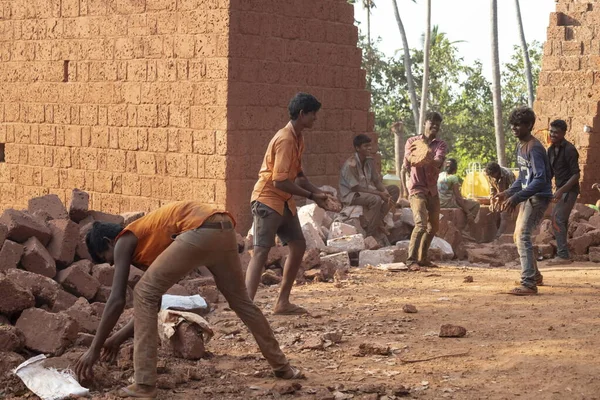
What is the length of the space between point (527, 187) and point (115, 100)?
605 cm

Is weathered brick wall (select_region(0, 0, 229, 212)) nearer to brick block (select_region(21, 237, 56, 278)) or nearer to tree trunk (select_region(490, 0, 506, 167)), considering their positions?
brick block (select_region(21, 237, 56, 278))

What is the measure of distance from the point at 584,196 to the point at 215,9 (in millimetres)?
7554

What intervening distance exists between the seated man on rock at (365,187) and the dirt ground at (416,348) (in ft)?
8.06

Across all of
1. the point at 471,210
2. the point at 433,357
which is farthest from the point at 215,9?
the point at 433,357

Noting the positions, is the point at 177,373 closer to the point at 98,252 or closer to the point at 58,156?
the point at 98,252

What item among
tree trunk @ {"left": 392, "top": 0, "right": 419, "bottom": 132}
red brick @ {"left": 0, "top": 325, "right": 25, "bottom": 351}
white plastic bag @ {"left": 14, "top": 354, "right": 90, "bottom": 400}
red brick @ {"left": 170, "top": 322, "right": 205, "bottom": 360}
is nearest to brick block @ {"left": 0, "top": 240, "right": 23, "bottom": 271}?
red brick @ {"left": 0, "top": 325, "right": 25, "bottom": 351}

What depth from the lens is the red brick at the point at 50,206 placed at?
959 cm

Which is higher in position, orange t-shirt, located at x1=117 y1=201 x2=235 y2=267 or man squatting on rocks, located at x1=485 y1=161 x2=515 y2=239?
man squatting on rocks, located at x1=485 y1=161 x2=515 y2=239

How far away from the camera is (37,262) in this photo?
834cm

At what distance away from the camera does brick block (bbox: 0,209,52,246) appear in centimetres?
855

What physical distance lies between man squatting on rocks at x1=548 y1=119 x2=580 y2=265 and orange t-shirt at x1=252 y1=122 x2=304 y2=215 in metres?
4.08

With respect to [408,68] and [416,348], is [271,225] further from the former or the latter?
[408,68]

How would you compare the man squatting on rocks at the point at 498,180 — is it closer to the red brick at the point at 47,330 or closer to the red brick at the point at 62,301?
the red brick at the point at 62,301

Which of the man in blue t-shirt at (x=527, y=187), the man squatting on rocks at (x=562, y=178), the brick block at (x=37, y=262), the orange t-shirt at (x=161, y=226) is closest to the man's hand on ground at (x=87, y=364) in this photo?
the orange t-shirt at (x=161, y=226)
